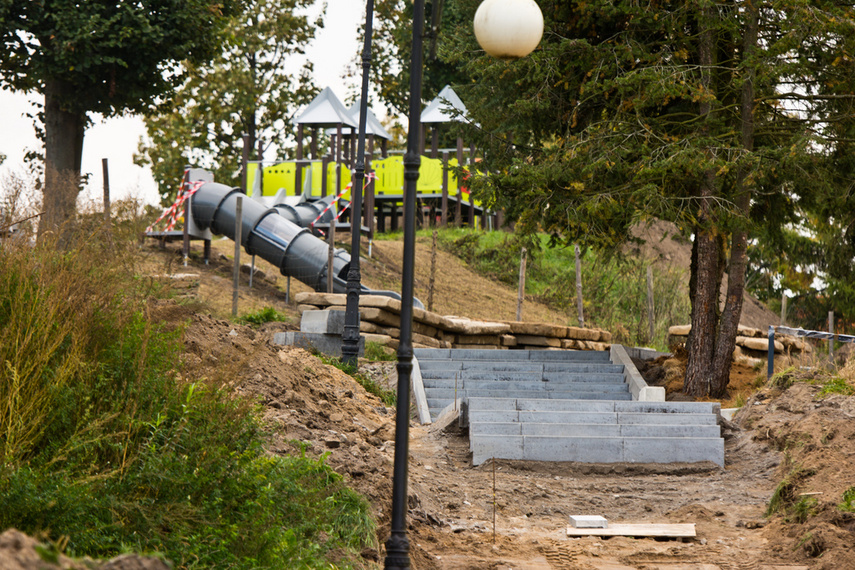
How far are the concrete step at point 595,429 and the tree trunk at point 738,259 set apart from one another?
3118 millimetres

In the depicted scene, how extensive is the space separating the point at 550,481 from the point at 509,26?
5.68 m

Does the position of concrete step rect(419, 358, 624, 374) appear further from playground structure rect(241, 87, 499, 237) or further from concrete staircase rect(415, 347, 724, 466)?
playground structure rect(241, 87, 499, 237)

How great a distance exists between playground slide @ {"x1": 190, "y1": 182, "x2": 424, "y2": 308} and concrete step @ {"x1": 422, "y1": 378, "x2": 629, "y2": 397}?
5.38 m

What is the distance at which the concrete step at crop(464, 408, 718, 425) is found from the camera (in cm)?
1052

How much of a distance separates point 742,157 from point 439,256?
15.5 metres

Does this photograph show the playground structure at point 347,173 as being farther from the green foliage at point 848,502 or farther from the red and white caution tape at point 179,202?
the green foliage at point 848,502

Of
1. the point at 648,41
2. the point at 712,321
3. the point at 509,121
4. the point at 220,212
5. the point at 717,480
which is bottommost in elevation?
the point at 717,480

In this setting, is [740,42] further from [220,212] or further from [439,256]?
[439,256]

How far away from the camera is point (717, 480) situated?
373 inches

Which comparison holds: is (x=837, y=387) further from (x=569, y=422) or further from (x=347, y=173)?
(x=347, y=173)

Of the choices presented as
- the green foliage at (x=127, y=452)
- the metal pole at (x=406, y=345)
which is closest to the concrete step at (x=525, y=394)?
the green foliage at (x=127, y=452)

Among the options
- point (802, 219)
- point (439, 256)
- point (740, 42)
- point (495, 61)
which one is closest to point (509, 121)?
point (495, 61)

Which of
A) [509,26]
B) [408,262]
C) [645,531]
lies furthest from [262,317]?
[509,26]

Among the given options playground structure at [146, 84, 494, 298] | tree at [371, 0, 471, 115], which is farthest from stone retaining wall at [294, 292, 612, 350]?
tree at [371, 0, 471, 115]
